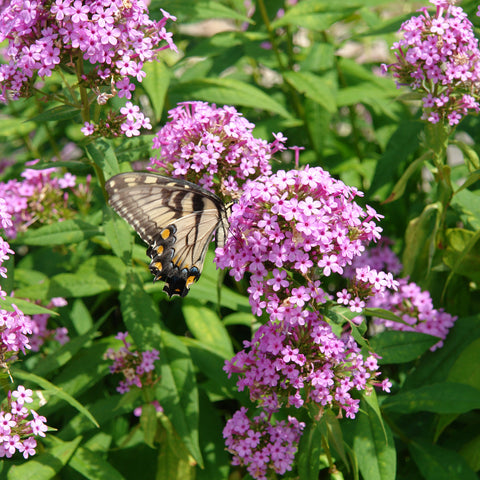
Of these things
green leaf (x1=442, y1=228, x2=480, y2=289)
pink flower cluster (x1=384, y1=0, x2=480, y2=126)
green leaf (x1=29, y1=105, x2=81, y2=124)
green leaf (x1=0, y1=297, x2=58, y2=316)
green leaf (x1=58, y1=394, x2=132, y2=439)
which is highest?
pink flower cluster (x1=384, y1=0, x2=480, y2=126)

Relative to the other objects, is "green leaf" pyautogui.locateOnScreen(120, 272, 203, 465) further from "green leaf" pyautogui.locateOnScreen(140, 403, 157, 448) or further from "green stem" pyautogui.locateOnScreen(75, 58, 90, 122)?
"green stem" pyautogui.locateOnScreen(75, 58, 90, 122)

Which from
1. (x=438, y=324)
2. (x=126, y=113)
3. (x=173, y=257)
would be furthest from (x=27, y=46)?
(x=438, y=324)

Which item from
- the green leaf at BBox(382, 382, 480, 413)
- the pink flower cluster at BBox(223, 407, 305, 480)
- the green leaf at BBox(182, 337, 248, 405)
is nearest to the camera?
the pink flower cluster at BBox(223, 407, 305, 480)

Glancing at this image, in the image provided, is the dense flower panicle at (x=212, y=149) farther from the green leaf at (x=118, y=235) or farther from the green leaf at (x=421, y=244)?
the green leaf at (x=421, y=244)

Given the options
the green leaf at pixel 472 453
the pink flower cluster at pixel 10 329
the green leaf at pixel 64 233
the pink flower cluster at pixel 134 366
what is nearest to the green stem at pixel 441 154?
the green leaf at pixel 472 453

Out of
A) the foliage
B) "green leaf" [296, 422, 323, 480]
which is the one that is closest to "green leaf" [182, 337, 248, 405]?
the foliage

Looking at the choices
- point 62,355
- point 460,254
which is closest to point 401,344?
point 460,254

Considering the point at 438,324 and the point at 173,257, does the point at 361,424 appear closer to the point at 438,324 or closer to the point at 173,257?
the point at 438,324
